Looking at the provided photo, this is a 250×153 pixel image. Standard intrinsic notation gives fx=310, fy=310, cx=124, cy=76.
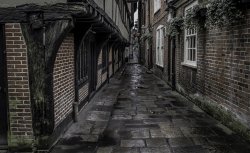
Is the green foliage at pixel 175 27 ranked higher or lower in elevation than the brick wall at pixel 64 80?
higher

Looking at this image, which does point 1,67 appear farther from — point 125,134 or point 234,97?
point 234,97

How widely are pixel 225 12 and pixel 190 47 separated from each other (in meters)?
4.19

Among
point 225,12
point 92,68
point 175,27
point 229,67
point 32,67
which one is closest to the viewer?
point 32,67

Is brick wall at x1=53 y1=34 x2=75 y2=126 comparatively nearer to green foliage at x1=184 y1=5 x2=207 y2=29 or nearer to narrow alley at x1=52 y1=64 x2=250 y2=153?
narrow alley at x1=52 y1=64 x2=250 y2=153

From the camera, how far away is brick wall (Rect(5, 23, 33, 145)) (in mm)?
4715

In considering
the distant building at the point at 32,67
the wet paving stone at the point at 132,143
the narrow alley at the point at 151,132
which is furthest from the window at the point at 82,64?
the wet paving stone at the point at 132,143

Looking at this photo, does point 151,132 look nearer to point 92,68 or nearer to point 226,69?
point 226,69

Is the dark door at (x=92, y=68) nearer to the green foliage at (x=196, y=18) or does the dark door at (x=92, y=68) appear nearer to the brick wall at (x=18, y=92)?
the green foliage at (x=196, y=18)


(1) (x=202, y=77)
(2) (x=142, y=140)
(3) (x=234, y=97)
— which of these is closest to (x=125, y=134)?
(2) (x=142, y=140)

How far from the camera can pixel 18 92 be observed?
4.80m

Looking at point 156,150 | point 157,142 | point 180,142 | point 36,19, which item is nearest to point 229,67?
point 180,142

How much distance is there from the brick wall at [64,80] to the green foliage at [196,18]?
305 cm

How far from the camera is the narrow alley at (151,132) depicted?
16.3ft

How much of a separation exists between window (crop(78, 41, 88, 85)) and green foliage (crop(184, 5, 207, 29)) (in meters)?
2.80
